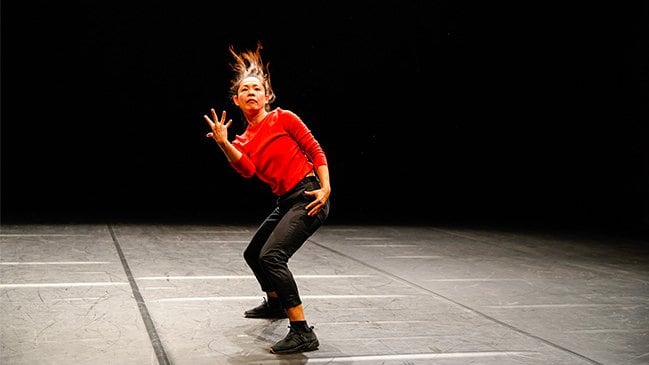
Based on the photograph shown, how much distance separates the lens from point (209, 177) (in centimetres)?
951

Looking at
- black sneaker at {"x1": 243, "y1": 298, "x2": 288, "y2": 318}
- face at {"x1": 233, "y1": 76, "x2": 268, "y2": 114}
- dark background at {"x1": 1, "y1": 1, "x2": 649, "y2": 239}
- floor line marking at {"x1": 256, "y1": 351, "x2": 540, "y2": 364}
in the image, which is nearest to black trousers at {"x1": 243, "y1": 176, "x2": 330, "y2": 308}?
floor line marking at {"x1": 256, "y1": 351, "x2": 540, "y2": 364}

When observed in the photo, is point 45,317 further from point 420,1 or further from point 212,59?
point 420,1

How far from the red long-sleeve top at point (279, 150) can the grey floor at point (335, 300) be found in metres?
0.74

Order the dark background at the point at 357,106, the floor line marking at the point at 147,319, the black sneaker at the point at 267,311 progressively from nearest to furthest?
the floor line marking at the point at 147,319
the black sneaker at the point at 267,311
the dark background at the point at 357,106

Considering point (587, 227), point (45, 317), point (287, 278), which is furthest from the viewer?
point (587, 227)

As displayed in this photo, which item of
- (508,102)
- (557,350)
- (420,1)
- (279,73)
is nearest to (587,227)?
(508,102)

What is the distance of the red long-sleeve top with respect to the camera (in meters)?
3.35

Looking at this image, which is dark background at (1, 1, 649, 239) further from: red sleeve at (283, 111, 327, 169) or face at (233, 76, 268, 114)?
red sleeve at (283, 111, 327, 169)

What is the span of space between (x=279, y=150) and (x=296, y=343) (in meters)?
0.82

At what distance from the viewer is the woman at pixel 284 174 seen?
3.24 meters

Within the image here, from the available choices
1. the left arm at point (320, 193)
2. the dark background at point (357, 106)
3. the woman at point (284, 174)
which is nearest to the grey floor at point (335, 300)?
the woman at point (284, 174)

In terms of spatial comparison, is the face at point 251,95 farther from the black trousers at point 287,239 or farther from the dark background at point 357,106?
the dark background at point 357,106

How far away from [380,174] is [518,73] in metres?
2.11

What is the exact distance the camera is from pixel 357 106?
9539 mm
